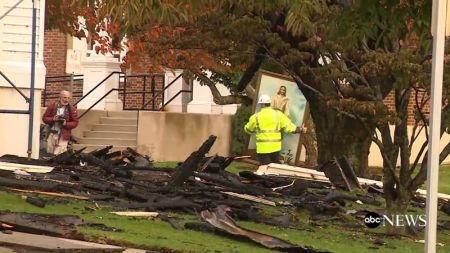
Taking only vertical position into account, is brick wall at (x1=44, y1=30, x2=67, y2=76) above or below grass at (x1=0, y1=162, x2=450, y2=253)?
above

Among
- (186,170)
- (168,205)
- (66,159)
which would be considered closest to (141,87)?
(66,159)

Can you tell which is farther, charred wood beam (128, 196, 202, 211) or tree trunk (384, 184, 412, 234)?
tree trunk (384, 184, 412, 234)

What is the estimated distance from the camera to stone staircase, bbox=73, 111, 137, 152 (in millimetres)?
28828

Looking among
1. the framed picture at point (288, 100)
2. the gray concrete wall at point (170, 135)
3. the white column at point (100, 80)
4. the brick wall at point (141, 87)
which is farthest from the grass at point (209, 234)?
the brick wall at point (141, 87)

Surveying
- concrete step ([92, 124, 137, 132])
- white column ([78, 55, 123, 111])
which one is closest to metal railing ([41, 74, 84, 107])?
white column ([78, 55, 123, 111])

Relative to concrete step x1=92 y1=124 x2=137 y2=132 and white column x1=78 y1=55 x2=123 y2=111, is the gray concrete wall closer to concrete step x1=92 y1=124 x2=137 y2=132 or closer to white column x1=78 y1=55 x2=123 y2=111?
concrete step x1=92 y1=124 x2=137 y2=132

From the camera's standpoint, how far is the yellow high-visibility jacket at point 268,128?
67.6ft

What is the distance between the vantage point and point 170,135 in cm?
2888

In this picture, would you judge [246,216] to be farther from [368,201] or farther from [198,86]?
[198,86]

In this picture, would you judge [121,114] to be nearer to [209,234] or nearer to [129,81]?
[129,81]

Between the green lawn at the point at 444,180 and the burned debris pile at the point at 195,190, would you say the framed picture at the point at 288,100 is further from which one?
the burned debris pile at the point at 195,190

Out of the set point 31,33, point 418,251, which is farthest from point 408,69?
point 31,33

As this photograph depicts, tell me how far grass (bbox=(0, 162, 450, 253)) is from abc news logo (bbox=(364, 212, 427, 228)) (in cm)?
16

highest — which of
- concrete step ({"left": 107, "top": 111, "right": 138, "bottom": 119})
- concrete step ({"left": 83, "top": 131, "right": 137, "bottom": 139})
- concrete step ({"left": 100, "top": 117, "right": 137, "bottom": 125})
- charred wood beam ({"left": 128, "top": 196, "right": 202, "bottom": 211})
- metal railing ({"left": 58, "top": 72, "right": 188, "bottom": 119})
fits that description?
metal railing ({"left": 58, "top": 72, "right": 188, "bottom": 119})
